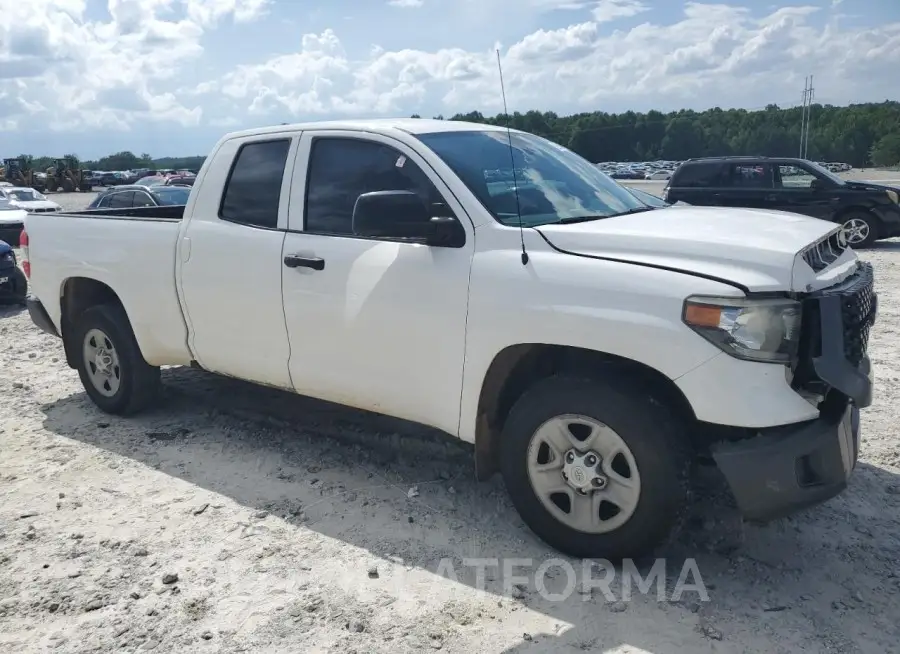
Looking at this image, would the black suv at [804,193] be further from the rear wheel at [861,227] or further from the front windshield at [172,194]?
the front windshield at [172,194]

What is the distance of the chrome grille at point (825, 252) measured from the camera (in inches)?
130

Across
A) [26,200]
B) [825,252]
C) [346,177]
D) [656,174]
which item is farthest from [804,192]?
[656,174]

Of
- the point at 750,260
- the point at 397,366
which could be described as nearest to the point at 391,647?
the point at 397,366

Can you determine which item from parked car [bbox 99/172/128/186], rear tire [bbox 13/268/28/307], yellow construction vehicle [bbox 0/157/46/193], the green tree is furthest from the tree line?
parked car [bbox 99/172/128/186]

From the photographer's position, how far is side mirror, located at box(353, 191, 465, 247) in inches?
143

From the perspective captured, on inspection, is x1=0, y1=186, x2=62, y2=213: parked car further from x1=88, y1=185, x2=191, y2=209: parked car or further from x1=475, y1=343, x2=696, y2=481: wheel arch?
x1=475, y1=343, x2=696, y2=481: wheel arch

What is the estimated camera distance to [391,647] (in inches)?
120

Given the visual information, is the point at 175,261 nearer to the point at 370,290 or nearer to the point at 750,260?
the point at 370,290

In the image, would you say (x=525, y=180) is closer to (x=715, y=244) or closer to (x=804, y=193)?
(x=715, y=244)

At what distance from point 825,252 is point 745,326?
812mm

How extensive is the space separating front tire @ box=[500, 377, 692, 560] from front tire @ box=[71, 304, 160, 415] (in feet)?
9.82

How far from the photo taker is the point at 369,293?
3.99m

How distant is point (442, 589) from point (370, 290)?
4.76ft

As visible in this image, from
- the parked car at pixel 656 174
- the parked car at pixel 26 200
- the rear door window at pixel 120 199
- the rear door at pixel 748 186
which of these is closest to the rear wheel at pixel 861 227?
the rear door at pixel 748 186
